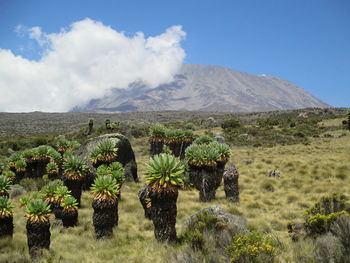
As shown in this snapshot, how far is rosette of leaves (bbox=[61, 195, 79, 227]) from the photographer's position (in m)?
11.4

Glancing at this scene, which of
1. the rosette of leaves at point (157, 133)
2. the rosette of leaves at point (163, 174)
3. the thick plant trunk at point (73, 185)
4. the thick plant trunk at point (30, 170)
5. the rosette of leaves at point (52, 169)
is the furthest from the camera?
the rosette of leaves at point (157, 133)

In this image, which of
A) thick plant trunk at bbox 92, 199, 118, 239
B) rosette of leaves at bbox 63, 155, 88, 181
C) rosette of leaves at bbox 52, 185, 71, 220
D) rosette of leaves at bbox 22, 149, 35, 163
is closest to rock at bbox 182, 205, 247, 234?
thick plant trunk at bbox 92, 199, 118, 239

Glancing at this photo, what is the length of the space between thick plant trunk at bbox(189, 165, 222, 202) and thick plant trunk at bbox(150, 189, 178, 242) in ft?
19.8

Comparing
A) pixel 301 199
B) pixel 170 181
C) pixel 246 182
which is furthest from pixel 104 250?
pixel 246 182

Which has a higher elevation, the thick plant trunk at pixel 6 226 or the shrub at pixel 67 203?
the shrub at pixel 67 203

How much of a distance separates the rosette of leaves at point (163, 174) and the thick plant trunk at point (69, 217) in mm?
4614

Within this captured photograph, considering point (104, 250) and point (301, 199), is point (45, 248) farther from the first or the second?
point (301, 199)

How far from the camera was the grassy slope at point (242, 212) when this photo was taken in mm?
8391

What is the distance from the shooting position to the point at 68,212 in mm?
11367

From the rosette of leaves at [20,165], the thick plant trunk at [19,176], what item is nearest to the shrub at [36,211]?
the rosette of leaves at [20,165]

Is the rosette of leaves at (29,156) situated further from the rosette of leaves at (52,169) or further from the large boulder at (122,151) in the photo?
the large boulder at (122,151)

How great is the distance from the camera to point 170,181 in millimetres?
9062

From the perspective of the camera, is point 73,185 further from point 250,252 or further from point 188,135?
point 188,135

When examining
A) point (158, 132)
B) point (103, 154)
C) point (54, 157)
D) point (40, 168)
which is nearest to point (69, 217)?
point (103, 154)
